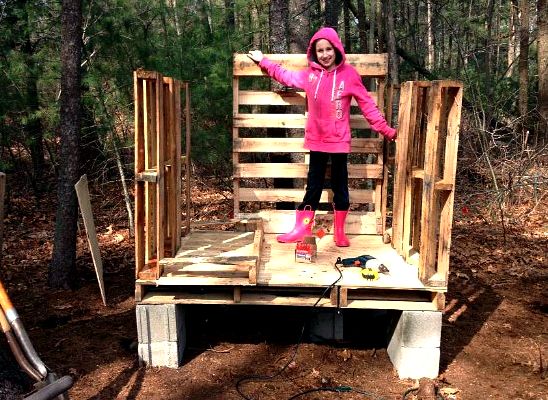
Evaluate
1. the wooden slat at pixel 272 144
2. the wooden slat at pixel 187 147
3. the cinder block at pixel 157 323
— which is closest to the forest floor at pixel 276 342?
the cinder block at pixel 157 323

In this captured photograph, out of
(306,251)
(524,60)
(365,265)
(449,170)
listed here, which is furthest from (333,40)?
(524,60)

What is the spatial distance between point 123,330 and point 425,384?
9.04ft

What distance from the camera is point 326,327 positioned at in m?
4.70

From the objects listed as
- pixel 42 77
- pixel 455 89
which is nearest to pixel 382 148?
pixel 455 89

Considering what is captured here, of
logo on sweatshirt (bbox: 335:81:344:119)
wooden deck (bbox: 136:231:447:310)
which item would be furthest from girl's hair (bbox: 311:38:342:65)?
wooden deck (bbox: 136:231:447:310)

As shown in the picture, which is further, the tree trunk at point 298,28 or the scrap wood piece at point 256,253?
the tree trunk at point 298,28

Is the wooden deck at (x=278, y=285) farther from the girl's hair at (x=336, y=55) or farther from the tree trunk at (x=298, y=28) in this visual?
the tree trunk at (x=298, y=28)

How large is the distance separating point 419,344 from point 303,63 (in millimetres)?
3010

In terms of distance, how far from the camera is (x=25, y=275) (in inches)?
258

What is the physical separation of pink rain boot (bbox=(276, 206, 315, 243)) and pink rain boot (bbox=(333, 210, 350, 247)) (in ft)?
0.81

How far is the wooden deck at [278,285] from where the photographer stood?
405cm

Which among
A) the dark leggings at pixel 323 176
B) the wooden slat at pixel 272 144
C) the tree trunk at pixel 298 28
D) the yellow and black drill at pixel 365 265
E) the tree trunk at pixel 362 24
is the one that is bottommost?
the yellow and black drill at pixel 365 265

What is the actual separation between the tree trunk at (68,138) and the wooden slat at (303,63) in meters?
1.75

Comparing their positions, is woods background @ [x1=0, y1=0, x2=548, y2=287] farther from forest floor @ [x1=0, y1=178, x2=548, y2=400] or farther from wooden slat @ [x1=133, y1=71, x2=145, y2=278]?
wooden slat @ [x1=133, y1=71, x2=145, y2=278]
